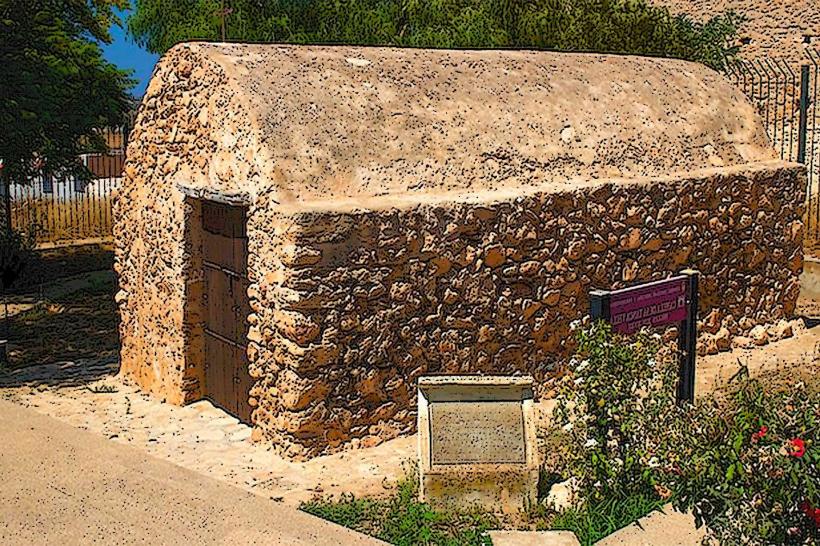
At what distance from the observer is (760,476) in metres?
4.47

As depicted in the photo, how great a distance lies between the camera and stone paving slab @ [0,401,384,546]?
4.01 metres

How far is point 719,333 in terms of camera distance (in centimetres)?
1014

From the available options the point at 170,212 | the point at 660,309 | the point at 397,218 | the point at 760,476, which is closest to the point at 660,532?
the point at 760,476

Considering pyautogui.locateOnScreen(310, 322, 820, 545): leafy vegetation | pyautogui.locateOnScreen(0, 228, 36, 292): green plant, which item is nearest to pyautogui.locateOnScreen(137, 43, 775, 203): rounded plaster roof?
pyautogui.locateOnScreen(310, 322, 820, 545): leafy vegetation

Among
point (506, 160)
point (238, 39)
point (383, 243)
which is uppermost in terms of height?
point (238, 39)

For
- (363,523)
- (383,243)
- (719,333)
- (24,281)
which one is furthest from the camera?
(24,281)

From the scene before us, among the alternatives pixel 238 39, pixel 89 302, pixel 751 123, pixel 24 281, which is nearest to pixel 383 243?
pixel 751 123

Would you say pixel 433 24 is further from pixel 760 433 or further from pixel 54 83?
pixel 760 433

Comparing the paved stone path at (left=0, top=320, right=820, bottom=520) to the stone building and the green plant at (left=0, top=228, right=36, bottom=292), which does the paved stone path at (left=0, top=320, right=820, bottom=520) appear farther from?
the green plant at (left=0, top=228, right=36, bottom=292)

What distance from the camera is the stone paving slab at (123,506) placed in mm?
4008

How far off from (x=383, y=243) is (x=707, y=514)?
11.5 feet

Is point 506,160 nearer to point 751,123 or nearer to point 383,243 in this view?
point 383,243

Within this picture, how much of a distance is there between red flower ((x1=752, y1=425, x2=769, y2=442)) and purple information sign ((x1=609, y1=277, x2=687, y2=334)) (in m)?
2.27

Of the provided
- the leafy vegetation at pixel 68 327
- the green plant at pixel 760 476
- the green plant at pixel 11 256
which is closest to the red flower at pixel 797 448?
the green plant at pixel 760 476
